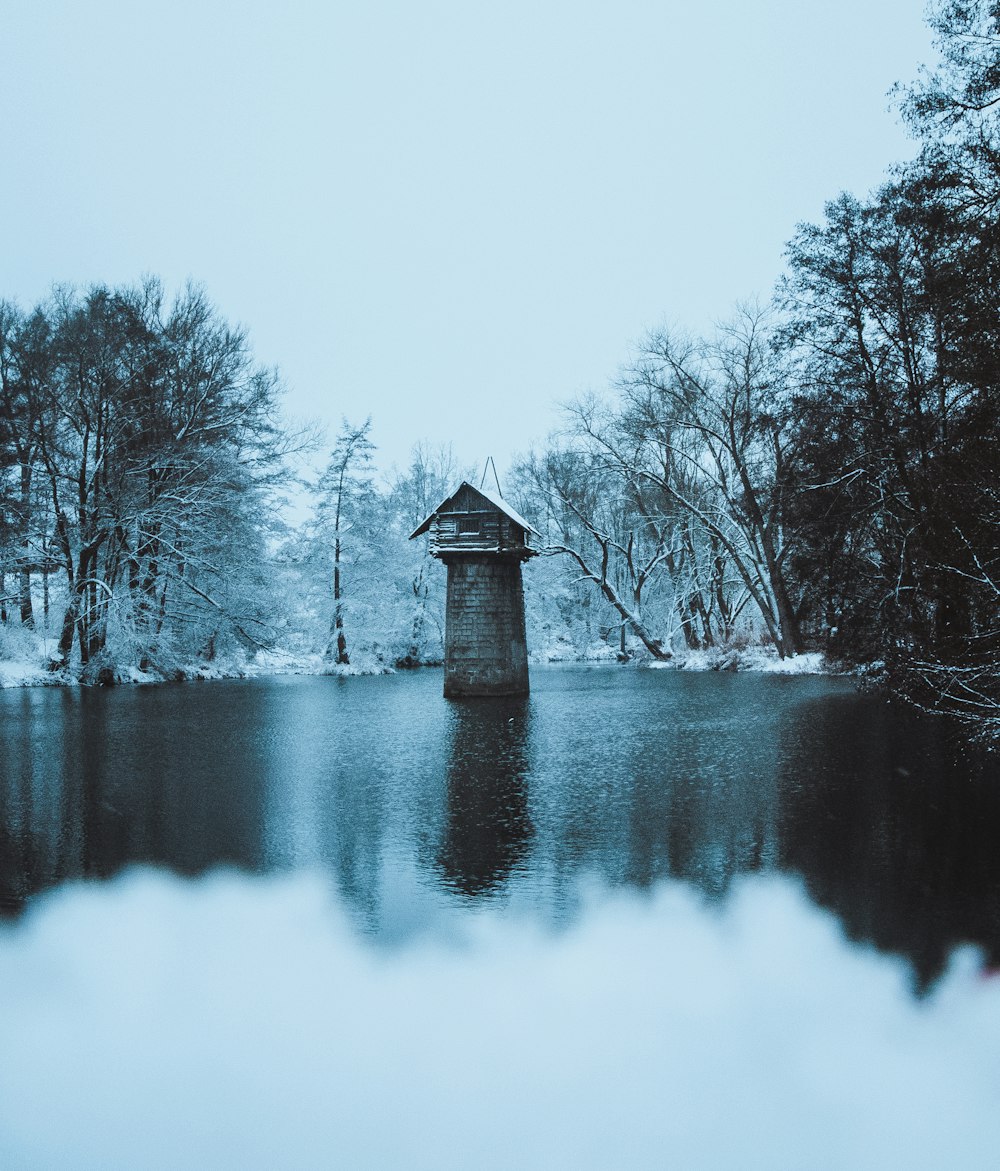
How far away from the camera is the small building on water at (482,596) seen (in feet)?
92.4

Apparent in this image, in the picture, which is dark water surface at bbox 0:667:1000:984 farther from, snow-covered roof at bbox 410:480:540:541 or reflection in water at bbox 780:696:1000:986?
snow-covered roof at bbox 410:480:540:541

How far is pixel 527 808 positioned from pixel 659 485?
3216cm

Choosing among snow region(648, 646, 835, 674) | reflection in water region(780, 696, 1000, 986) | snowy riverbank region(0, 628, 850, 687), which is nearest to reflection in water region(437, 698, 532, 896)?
reflection in water region(780, 696, 1000, 986)

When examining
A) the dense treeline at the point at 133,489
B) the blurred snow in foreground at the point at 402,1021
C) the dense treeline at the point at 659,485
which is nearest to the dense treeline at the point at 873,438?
the dense treeline at the point at 659,485

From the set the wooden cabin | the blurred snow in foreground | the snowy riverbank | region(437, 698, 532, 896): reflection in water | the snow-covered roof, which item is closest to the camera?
the blurred snow in foreground

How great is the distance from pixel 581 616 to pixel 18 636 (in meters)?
36.2

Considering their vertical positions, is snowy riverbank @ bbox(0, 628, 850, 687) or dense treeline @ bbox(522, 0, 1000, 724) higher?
dense treeline @ bbox(522, 0, 1000, 724)

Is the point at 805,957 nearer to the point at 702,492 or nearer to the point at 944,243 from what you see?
the point at 944,243

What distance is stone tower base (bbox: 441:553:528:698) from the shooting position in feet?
92.2

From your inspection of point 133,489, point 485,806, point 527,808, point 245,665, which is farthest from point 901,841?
point 245,665

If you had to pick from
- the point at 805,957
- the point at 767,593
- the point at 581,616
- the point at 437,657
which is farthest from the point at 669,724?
the point at 581,616

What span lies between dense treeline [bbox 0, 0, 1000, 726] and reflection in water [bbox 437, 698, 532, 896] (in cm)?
505

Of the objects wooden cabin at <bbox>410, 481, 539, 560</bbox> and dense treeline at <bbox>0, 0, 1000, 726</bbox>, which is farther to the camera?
wooden cabin at <bbox>410, 481, 539, 560</bbox>

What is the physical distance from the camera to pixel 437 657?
5216 cm
